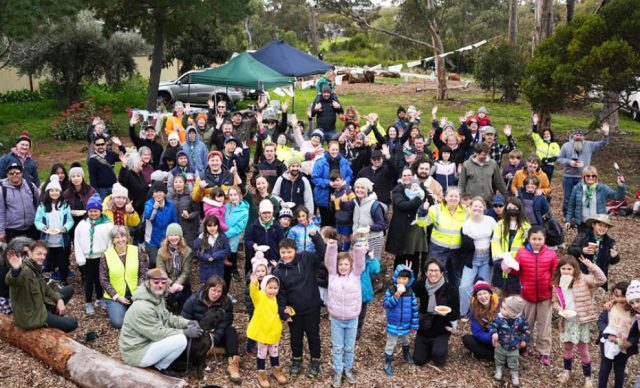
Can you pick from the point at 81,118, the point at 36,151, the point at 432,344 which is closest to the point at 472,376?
the point at 432,344

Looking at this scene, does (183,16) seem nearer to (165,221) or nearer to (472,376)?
(165,221)

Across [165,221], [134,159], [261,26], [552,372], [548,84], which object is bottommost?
[552,372]

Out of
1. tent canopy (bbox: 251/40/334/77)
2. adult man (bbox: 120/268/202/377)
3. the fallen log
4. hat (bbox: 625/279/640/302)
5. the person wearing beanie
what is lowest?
the fallen log

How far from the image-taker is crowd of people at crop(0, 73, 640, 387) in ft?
18.0

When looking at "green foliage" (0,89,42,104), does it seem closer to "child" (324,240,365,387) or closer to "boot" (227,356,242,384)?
"boot" (227,356,242,384)

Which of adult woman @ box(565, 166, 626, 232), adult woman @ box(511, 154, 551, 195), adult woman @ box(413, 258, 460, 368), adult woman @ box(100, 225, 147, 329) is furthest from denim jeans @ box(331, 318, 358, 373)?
adult woman @ box(565, 166, 626, 232)

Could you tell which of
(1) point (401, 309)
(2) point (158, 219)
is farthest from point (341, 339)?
(2) point (158, 219)

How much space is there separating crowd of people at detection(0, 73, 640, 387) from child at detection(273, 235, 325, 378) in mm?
13

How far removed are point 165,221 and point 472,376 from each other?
376 cm

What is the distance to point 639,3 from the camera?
12.5 meters

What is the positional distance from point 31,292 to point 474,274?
14.7ft

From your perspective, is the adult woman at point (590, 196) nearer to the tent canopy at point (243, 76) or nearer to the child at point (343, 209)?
the child at point (343, 209)

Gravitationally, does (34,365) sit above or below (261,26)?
below

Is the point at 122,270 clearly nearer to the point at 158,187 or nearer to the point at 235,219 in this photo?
the point at 158,187
